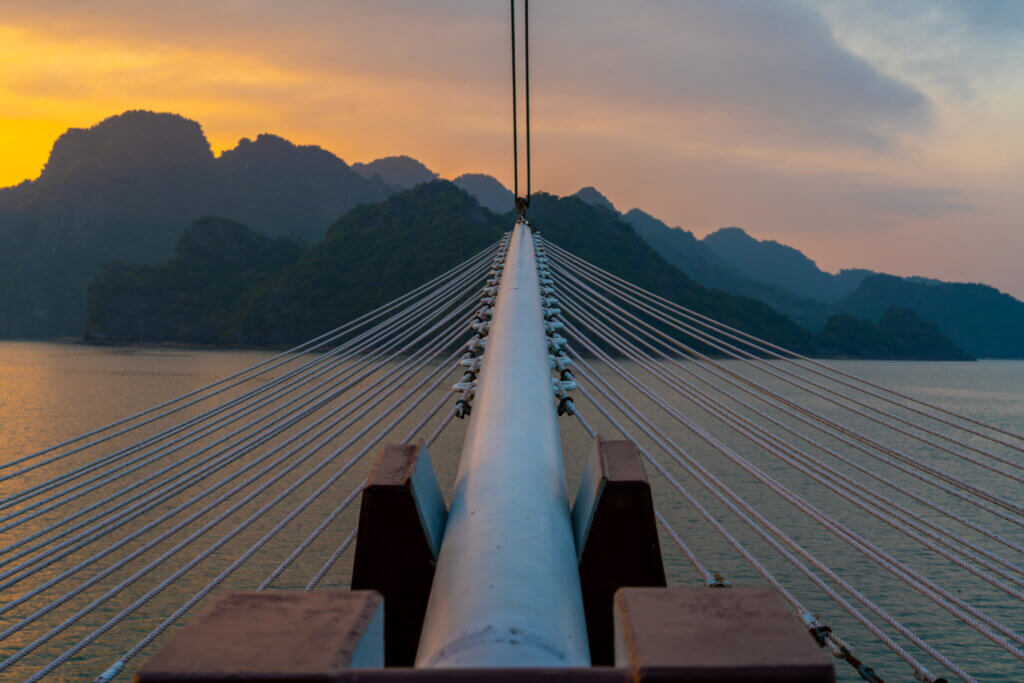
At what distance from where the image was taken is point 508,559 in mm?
1223

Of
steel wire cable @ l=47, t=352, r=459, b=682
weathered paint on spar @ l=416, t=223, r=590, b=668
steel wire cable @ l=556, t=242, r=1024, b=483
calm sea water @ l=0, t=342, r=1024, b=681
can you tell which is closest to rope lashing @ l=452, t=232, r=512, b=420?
steel wire cable @ l=47, t=352, r=459, b=682

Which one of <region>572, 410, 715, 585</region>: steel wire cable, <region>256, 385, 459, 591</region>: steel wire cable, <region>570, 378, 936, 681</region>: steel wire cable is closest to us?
<region>572, 410, 715, 585</region>: steel wire cable

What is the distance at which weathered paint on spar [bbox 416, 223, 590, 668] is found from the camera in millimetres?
1031

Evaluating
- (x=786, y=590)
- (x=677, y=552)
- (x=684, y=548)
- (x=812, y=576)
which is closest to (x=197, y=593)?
(x=684, y=548)

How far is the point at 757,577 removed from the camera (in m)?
12.0

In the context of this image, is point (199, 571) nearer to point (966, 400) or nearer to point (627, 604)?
point (627, 604)

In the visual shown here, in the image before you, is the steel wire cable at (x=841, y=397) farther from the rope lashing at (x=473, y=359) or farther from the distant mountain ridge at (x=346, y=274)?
the distant mountain ridge at (x=346, y=274)

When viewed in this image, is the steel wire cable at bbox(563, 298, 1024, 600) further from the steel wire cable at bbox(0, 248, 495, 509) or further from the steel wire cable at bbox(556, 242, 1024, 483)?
the steel wire cable at bbox(0, 248, 495, 509)

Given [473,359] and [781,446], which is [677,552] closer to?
[781,446]

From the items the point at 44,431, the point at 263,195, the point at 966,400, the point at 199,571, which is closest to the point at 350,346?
the point at 199,571

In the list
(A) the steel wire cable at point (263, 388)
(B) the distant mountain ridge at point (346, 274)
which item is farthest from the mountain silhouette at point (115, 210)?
(A) the steel wire cable at point (263, 388)

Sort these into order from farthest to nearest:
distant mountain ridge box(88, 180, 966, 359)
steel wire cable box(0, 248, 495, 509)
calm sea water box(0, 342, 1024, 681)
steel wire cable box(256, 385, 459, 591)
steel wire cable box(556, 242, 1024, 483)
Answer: distant mountain ridge box(88, 180, 966, 359) < calm sea water box(0, 342, 1024, 681) < steel wire cable box(0, 248, 495, 509) < steel wire cable box(556, 242, 1024, 483) < steel wire cable box(256, 385, 459, 591)

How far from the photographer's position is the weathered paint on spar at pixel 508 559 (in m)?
1.03

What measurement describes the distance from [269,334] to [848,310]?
108 meters
